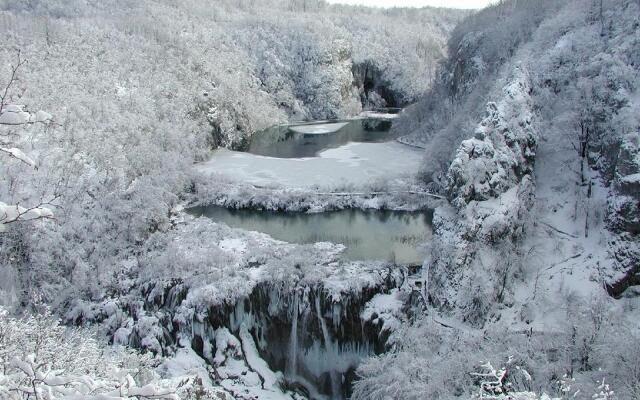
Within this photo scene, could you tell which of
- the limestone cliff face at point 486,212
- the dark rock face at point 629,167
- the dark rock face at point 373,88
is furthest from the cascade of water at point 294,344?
the dark rock face at point 373,88

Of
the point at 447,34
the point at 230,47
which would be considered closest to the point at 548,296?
the point at 230,47

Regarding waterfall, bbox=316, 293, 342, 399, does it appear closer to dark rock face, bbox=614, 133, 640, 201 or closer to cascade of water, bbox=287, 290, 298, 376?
cascade of water, bbox=287, 290, 298, 376

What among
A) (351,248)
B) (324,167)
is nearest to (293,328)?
(351,248)

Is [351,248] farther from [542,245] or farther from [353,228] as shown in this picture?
[542,245]

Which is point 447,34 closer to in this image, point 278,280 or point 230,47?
point 230,47

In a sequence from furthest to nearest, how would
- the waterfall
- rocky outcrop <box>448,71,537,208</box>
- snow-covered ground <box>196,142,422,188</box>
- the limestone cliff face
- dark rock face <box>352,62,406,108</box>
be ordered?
dark rock face <box>352,62,406,108</box>, snow-covered ground <box>196,142,422,188</box>, rocky outcrop <box>448,71,537,208</box>, the limestone cliff face, the waterfall

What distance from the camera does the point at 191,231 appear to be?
34.4 m

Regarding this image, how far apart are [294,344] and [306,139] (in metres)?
53.4

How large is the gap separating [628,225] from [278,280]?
680 inches

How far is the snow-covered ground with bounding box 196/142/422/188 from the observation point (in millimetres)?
47406

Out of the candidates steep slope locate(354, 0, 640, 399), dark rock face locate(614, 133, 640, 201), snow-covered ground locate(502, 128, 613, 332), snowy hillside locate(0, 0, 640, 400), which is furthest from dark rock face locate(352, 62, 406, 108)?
dark rock face locate(614, 133, 640, 201)

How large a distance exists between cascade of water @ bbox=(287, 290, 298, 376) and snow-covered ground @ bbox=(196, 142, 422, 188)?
21.0 metres

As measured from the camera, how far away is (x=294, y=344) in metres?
24.2

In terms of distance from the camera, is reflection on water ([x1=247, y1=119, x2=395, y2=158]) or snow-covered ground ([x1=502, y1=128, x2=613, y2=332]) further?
reflection on water ([x1=247, y1=119, x2=395, y2=158])
